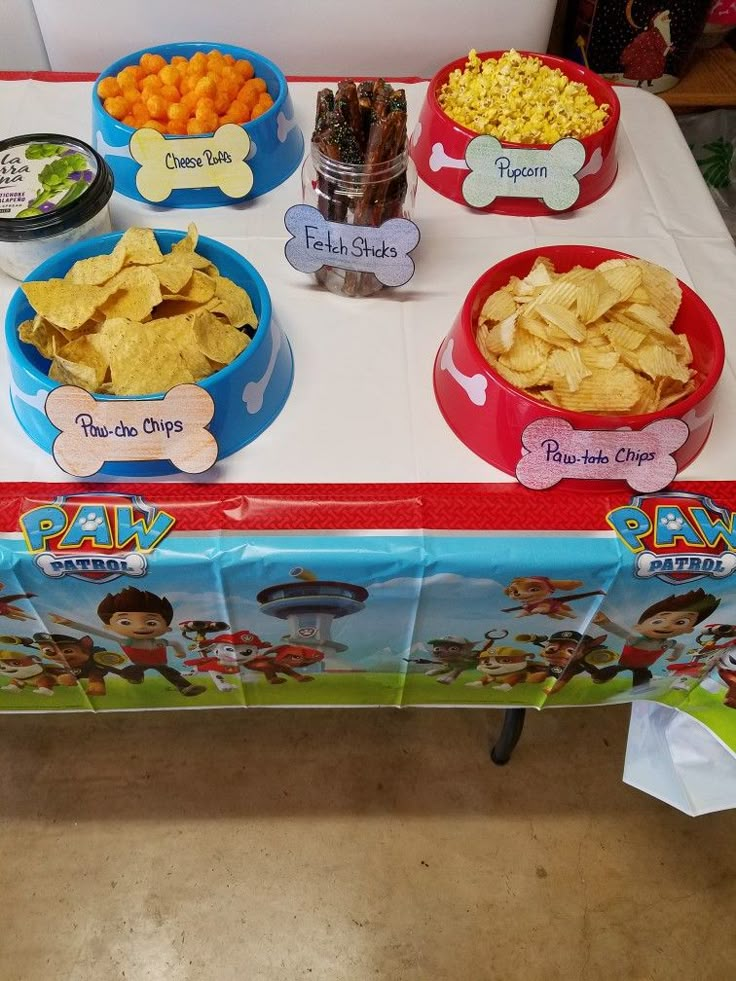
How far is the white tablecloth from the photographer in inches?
37.7

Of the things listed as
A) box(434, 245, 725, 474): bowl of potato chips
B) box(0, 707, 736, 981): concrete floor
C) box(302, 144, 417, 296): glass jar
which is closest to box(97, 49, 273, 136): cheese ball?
box(302, 144, 417, 296): glass jar

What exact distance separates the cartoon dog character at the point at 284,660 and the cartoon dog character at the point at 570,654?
11.0 inches

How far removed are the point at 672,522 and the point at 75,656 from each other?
77 cm

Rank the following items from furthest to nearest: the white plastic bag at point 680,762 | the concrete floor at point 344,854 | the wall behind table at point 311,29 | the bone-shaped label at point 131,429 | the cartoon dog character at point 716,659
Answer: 1. the wall behind table at point 311,29
2. the concrete floor at point 344,854
3. the white plastic bag at point 680,762
4. the cartoon dog character at point 716,659
5. the bone-shaped label at point 131,429

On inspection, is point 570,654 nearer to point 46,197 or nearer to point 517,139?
point 517,139

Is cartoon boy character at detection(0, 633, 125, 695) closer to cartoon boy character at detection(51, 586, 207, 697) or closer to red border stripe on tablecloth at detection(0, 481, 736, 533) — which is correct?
cartoon boy character at detection(51, 586, 207, 697)

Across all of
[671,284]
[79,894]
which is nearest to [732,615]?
[671,284]

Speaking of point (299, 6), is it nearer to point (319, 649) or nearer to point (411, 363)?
point (411, 363)

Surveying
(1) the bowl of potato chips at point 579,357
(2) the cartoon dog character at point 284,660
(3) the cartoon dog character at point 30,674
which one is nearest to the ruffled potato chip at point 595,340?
(1) the bowl of potato chips at point 579,357

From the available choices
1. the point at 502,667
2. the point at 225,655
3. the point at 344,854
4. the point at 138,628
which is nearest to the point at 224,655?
the point at 225,655

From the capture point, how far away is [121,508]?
0.89m

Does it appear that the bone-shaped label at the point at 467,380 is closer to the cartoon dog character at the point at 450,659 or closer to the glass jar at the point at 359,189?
the glass jar at the point at 359,189

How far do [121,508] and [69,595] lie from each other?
0.13m

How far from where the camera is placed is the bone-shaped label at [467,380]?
3.00ft
